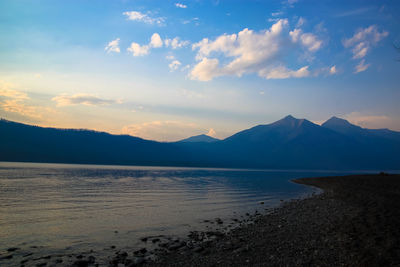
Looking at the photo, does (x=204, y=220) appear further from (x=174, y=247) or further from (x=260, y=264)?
(x=260, y=264)

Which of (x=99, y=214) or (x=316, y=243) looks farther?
Result: (x=99, y=214)

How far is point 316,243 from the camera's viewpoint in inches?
515

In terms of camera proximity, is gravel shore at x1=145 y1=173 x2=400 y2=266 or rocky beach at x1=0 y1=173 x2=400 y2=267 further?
rocky beach at x1=0 y1=173 x2=400 y2=267

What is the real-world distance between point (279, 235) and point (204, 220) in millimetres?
8478

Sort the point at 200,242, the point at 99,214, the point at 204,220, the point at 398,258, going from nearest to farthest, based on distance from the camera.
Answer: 1. the point at 398,258
2. the point at 200,242
3. the point at 204,220
4. the point at 99,214

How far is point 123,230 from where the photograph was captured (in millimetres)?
18422

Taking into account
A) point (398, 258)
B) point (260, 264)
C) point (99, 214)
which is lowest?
point (99, 214)

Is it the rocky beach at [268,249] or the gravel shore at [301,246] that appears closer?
the gravel shore at [301,246]

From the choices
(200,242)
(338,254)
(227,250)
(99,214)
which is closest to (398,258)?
(338,254)

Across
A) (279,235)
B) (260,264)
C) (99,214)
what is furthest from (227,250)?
(99,214)

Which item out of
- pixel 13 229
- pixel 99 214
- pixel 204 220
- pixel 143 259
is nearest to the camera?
pixel 143 259

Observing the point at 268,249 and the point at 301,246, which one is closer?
the point at 268,249

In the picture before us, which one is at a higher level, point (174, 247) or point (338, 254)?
point (338, 254)

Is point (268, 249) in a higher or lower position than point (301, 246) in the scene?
lower
